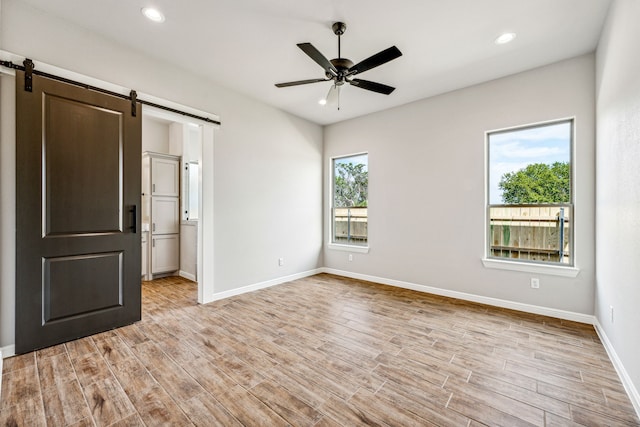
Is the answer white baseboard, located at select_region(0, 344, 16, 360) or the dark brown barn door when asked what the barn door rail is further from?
white baseboard, located at select_region(0, 344, 16, 360)

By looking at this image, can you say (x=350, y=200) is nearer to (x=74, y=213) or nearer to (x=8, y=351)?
(x=74, y=213)

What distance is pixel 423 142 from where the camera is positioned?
425 cm

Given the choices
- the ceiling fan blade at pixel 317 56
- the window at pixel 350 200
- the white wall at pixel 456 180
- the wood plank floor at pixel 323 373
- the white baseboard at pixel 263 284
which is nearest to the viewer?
the wood plank floor at pixel 323 373

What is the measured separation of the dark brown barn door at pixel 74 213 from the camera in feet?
7.75

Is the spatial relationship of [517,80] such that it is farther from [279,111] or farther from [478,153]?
[279,111]

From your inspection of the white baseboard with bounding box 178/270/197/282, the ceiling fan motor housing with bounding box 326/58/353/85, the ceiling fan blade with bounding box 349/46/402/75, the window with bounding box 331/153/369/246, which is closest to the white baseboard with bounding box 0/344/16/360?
the white baseboard with bounding box 178/270/197/282

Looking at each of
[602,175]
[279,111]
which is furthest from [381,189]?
[602,175]

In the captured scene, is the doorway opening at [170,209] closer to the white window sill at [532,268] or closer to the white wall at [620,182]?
A: the white window sill at [532,268]

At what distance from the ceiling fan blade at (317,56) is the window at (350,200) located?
2578 mm

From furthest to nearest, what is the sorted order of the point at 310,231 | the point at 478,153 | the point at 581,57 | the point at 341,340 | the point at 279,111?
the point at 310,231 < the point at 279,111 < the point at 478,153 < the point at 581,57 < the point at 341,340

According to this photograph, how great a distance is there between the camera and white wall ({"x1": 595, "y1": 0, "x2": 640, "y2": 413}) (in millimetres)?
1790

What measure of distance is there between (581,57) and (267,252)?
15.1ft

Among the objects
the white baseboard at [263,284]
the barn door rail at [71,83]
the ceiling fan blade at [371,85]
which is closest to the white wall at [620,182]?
the ceiling fan blade at [371,85]

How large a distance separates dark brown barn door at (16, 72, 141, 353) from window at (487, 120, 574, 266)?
4.34 m
